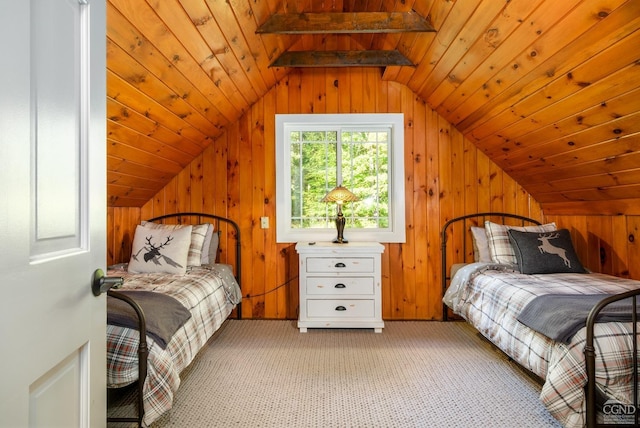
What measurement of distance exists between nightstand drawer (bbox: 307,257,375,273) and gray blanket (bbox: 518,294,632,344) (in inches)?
50.7

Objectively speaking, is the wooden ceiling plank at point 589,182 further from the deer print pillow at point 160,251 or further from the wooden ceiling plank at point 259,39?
the deer print pillow at point 160,251

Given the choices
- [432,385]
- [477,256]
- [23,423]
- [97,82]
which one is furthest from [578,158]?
[23,423]

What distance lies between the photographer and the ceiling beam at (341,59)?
312 centimetres

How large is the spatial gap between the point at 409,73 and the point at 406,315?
2251 millimetres

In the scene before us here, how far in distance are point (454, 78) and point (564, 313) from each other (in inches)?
74.3

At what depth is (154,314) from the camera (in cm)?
187

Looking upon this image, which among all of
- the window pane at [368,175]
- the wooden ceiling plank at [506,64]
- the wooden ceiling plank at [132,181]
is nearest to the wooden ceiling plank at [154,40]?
the wooden ceiling plank at [132,181]

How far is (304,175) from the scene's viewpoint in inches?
147

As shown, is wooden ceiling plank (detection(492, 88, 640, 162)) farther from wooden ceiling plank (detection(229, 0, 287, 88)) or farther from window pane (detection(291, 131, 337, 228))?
wooden ceiling plank (detection(229, 0, 287, 88))

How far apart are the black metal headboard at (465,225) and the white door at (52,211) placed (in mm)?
3119

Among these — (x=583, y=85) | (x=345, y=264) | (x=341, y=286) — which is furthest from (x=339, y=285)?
(x=583, y=85)

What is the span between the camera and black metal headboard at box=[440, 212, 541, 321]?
11.6 feet

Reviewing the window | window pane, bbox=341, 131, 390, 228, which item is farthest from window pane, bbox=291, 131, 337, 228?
window pane, bbox=341, 131, 390, 228

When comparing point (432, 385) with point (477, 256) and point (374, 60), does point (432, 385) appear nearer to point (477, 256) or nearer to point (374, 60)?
point (477, 256)
